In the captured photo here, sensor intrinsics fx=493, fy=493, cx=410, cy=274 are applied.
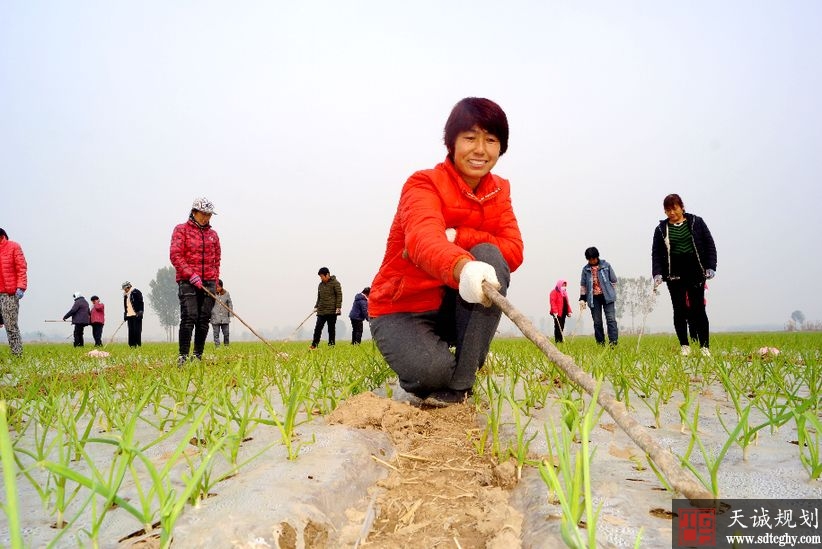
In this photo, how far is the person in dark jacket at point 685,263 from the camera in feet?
19.2

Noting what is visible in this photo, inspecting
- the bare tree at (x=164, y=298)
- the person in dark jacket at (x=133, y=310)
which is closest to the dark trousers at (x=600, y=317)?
the person in dark jacket at (x=133, y=310)

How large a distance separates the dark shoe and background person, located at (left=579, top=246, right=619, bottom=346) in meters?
6.65

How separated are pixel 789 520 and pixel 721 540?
0.24 meters

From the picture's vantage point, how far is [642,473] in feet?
5.10

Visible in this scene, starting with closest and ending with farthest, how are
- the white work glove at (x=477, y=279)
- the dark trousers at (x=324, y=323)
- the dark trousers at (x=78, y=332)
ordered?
the white work glove at (x=477, y=279)
the dark trousers at (x=324, y=323)
the dark trousers at (x=78, y=332)

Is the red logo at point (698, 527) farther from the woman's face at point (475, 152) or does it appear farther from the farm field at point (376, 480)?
the woman's face at point (475, 152)

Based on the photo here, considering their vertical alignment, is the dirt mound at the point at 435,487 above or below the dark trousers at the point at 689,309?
below

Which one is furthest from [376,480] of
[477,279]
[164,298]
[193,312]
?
[164,298]

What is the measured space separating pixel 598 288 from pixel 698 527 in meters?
8.41

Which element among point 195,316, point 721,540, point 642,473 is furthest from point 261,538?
point 195,316

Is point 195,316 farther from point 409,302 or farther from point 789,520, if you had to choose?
point 789,520

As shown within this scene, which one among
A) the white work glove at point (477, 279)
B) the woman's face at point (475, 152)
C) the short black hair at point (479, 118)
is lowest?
the white work glove at point (477, 279)

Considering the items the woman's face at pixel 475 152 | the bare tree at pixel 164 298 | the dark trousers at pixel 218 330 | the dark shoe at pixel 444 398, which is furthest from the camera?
the bare tree at pixel 164 298

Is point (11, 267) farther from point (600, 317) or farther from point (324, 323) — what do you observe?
point (600, 317)
